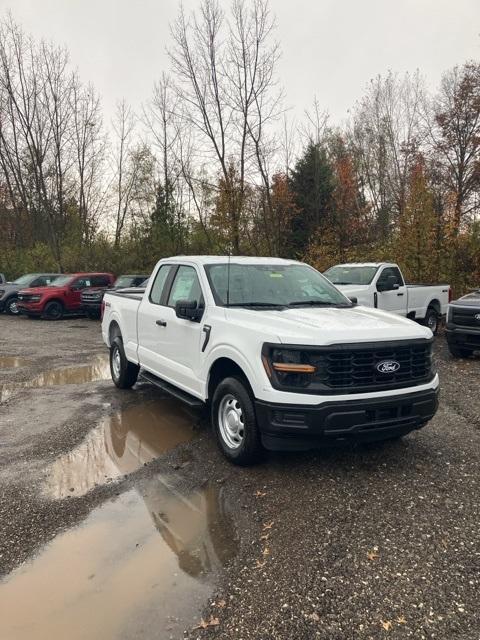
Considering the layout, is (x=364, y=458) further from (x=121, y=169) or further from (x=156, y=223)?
(x=121, y=169)

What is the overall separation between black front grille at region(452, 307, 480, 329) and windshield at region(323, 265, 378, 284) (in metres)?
2.71

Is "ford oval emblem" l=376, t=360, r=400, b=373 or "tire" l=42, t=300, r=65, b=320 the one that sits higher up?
"ford oval emblem" l=376, t=360, r=400, b=373

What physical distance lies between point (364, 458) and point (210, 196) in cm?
2687

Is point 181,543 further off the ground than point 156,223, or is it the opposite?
point 156,223

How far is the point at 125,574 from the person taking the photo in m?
3.09

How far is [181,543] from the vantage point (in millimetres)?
3443

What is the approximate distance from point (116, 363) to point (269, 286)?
11.5 feet

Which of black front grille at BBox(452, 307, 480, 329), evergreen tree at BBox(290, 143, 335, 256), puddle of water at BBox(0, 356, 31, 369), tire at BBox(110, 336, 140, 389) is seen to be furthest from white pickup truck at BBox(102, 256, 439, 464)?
evergreen tree at BBox(290, 143, 335, 256)

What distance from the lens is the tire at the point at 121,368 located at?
7.45 metres

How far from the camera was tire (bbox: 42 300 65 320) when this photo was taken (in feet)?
62.0

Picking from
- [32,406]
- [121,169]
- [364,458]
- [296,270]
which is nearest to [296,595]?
[364,458]

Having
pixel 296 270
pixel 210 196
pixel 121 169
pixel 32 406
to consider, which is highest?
pixel 121 169

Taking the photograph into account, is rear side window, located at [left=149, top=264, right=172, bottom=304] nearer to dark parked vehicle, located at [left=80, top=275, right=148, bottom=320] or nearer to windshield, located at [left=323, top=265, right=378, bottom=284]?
windshield, located at [left=323, top=265, right=378, bottom=284]

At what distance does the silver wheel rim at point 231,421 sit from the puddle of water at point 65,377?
420 centimetres
